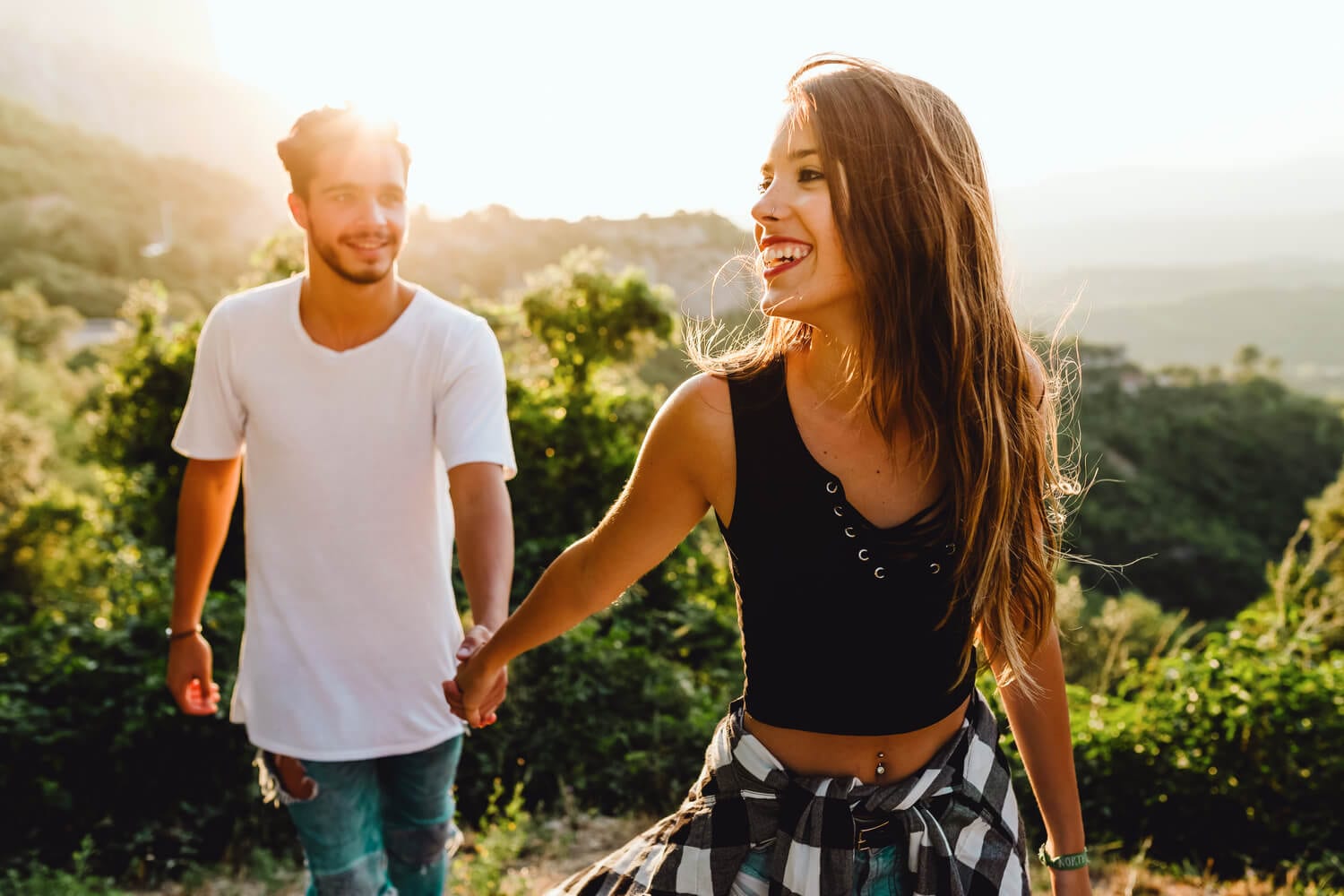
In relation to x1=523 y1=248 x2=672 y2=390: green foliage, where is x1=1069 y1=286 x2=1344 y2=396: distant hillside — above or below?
below

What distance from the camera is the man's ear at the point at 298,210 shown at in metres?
2.18

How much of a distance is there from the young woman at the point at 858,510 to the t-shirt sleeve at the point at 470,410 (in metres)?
0.67

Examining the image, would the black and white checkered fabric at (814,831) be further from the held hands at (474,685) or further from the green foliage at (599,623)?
the green foliage at (599,623)

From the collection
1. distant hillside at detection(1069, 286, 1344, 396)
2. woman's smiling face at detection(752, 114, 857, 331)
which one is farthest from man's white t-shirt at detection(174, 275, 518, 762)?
distant hillside at detection(1069, 286, 1344, 396)

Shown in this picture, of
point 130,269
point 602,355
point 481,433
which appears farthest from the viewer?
point 130,269

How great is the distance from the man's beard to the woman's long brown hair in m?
0.93

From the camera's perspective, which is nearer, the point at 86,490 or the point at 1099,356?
the point at 86,490

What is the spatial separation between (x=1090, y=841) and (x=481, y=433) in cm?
325

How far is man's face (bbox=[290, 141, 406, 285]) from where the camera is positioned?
211 cm

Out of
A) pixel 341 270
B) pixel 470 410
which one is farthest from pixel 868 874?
pixel 341 270

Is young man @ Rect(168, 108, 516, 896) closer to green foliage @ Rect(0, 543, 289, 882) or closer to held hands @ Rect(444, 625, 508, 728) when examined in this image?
held hands @ Rect(444, 625, 508, 728)

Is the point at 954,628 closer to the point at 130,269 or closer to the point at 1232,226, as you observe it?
the point at 130,269

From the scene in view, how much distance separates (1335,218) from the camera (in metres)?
60.3

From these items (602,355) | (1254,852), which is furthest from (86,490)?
(1254,852)
